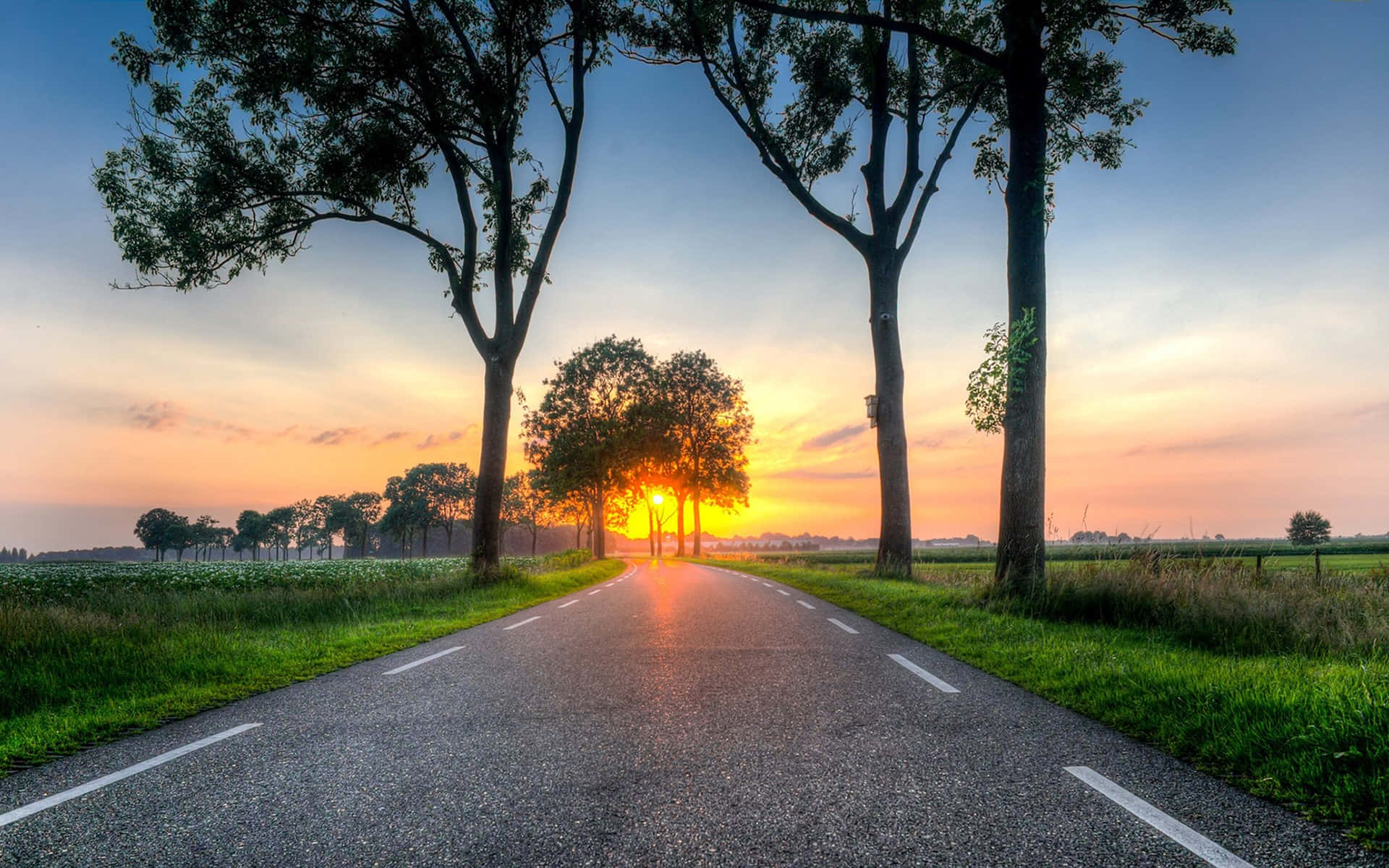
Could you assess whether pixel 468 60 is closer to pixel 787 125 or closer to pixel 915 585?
pixel 787 125

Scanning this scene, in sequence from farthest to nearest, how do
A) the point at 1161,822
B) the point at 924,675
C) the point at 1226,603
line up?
the point at 1226,603, the point at 924,675, the point at 1161,822

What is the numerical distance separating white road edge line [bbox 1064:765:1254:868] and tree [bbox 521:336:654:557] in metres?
33.7

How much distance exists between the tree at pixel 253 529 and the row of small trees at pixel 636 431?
81844 mm

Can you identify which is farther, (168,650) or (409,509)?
(409,509)

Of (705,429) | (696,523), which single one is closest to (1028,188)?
(705,429)

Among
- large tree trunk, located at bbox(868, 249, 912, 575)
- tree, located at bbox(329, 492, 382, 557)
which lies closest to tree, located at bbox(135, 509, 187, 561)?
tree, located at bbox(329, 492, 382, 557)

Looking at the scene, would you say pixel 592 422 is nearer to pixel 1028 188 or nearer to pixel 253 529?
pixel 1028 188

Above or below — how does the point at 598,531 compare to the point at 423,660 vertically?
below

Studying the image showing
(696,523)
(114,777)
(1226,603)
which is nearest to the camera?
(114,777)

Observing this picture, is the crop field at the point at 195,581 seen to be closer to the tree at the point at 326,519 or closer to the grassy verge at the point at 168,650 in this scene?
the grassy verge at the point at 168,650

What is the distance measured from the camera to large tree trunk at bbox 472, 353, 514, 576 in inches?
593

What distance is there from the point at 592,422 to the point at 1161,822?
35756 millimetres

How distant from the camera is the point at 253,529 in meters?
101

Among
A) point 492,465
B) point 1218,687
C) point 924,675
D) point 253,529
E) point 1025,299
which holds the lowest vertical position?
point 253,529
